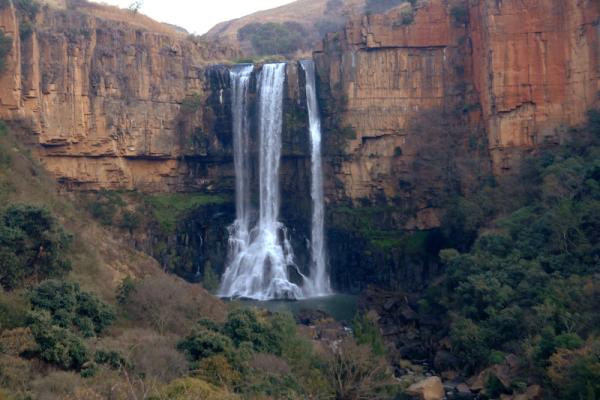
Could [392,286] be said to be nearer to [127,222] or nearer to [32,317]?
[127,222]

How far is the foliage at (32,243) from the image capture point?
24.4 meters

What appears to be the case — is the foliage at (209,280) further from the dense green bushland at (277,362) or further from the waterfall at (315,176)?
the dense green bushland at (277,362)

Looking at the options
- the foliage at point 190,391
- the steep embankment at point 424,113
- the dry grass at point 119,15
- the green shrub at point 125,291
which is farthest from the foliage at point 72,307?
the dry grass at point 119,15

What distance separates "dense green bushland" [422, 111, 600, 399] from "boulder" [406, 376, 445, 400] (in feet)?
5.42

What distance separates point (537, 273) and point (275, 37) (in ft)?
128

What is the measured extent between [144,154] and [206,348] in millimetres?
21389

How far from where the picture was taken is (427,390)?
24.5 metres

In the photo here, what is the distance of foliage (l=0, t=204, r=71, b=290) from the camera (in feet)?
79.9

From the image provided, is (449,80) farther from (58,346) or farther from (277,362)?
(58,346)

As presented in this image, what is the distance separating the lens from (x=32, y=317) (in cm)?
2020

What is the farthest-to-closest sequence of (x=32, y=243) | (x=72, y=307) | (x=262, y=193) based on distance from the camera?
1. (x=262, y=193)
2. (x=32, y=243)
3. (x=72, y=307)

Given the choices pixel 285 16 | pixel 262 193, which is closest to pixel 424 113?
pixel 262 193

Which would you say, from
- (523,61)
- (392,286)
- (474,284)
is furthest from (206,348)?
(523,61)

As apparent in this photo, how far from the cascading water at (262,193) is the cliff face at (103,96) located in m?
1.54
